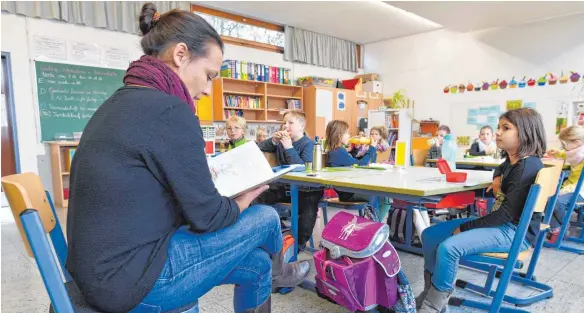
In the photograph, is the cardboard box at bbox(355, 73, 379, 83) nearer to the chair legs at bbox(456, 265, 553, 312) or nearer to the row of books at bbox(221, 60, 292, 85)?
the row of books at bbox(221, 60, 292, 85)

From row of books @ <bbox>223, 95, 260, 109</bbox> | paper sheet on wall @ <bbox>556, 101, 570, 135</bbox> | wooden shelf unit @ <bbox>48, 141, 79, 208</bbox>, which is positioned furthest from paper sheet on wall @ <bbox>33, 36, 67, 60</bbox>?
Answer: paper sheet on wall @ <bbox>556, 101, 570, 135</bbox>

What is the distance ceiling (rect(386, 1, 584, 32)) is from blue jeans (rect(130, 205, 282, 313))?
420cm

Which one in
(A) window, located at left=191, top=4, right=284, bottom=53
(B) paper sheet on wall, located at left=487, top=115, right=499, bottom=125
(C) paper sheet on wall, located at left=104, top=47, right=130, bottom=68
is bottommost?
(B) paper sheet on wall, located at left=487, top=115, right=499, bottom=125

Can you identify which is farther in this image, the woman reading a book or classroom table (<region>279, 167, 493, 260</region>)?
classroom table (<region>279, 167, 493, 260</region>)

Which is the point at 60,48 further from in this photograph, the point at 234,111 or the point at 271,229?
the point at 271,229

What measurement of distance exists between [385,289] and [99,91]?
14.6 ft

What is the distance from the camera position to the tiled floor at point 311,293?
1.69 meters

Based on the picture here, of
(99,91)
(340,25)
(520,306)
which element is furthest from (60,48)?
(520,306)

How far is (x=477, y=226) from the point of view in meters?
1.45

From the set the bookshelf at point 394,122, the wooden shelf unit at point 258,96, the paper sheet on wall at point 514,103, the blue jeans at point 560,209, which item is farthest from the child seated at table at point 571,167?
the wooden shelf unit at point 258,96

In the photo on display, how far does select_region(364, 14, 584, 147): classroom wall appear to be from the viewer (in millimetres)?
5195

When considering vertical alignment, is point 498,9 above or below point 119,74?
above

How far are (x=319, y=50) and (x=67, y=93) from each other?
427 cm

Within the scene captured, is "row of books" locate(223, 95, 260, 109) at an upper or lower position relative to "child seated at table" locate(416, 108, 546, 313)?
upper
